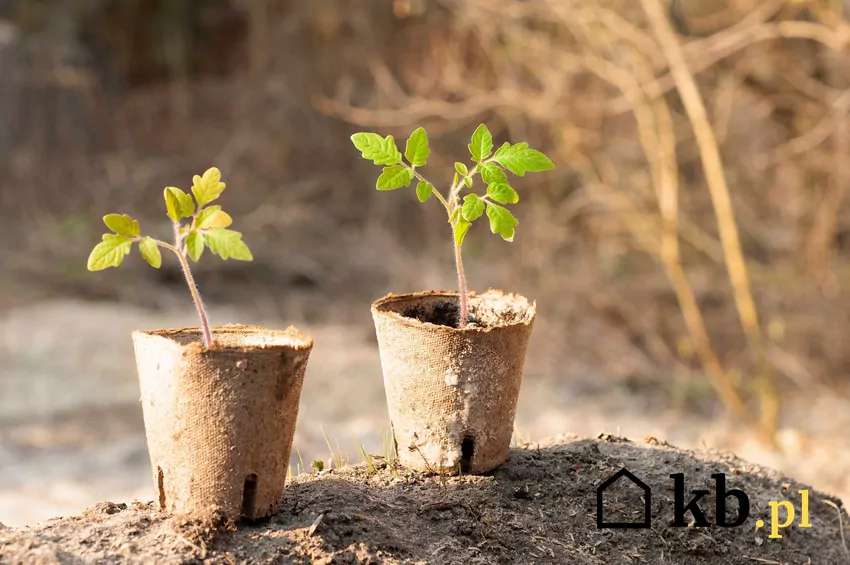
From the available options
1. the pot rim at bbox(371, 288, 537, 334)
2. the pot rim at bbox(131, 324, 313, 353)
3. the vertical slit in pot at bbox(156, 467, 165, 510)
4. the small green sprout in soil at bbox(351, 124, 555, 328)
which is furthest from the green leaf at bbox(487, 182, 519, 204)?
the vertical slit in pot at bbox(156, 467, 165, 510)

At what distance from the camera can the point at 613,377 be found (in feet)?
20.7

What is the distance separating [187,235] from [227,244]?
91mm

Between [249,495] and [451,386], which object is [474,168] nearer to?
[451,386]

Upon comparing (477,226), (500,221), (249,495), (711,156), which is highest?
(477,226)

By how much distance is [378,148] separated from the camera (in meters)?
1.63

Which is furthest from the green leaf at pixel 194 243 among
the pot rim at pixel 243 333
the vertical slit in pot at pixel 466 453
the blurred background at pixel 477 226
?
the blurred background at pixel 477 226

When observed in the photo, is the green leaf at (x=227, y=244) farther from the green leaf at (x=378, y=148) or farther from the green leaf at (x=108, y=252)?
the green leaf at (x=378, y=148)

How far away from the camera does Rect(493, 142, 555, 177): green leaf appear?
5.29 ft

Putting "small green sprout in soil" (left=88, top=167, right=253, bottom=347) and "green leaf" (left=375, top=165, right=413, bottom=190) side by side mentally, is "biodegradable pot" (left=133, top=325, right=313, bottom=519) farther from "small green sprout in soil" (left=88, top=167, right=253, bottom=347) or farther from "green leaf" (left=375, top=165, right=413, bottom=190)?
"green leaf" (left=375, top=165, right=413, bottom=190)

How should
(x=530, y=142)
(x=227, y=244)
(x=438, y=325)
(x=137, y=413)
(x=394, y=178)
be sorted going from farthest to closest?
(x=530, y=142) → (x=137, y=413) → (x=438, y=325) → (x=394, y=178) → (x=227, y=244)

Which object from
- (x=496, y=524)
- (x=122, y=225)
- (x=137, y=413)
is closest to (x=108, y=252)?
(x=122, y=225)

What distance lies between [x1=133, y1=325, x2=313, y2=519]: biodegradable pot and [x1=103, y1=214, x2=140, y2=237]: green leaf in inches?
6.2

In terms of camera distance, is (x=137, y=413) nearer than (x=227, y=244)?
No

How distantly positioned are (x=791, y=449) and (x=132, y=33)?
349 inches
